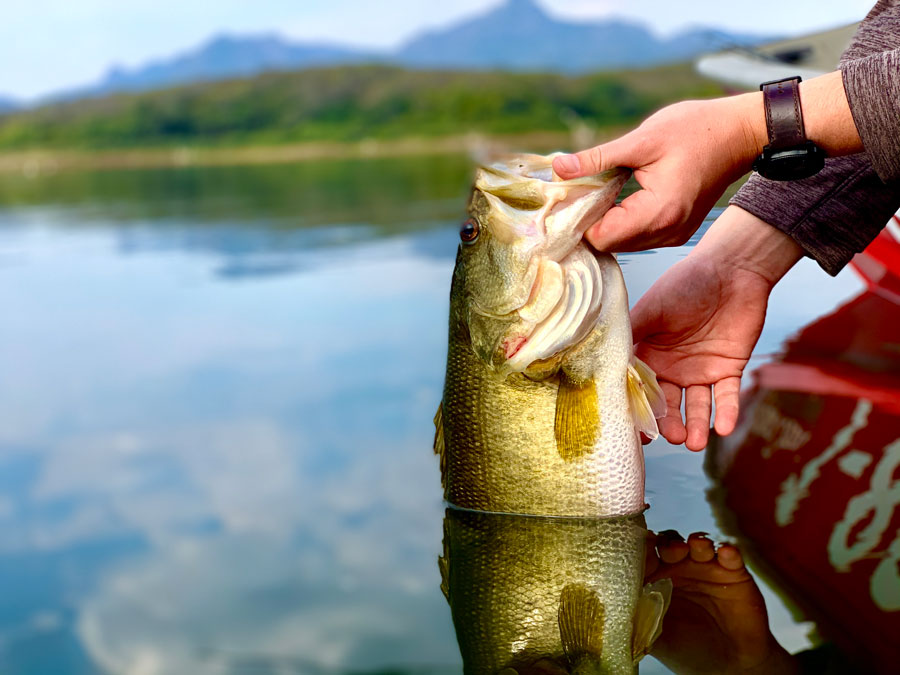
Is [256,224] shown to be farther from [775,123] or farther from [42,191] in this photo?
[42,191]

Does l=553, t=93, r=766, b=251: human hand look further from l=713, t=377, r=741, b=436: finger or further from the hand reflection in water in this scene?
the hand reflection in water

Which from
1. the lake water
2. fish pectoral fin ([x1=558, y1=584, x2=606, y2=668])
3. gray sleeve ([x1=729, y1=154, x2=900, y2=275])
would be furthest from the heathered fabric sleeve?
fish pectoral fin ([x1=558, y1=584, x2=606, y2=668])

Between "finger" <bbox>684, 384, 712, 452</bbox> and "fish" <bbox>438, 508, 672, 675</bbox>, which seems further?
"finger" <bbox>684, 384, 712, 452</bbox>

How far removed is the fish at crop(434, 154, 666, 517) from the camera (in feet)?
7.66

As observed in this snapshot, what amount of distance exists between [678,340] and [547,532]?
0.74 metres

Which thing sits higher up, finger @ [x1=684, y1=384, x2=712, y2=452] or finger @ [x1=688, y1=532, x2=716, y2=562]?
finger @ [x1=684, y1=384, x2=712, y2=452]

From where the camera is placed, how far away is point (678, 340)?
2.84 metres

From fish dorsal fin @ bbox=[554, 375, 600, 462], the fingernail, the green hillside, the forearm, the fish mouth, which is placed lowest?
the green hillside

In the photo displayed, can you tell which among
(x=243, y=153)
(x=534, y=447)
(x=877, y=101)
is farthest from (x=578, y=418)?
(x=243, y=153)

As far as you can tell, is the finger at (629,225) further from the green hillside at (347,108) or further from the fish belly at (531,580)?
the green hillside at (347,108)

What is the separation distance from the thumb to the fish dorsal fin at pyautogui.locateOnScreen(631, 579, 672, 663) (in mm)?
1021

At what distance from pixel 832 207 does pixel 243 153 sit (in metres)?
60.6

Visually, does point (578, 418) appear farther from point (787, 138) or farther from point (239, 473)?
point (239, 473)

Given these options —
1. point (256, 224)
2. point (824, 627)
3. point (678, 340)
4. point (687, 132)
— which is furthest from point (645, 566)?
point (256, 224)
